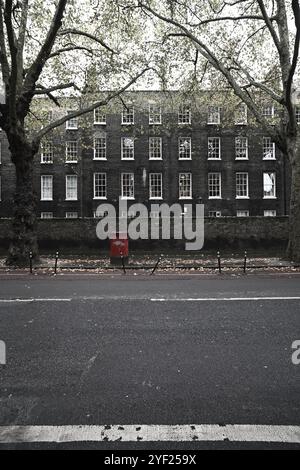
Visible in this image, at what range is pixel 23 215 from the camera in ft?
56.7

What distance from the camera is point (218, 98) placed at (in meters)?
23.2

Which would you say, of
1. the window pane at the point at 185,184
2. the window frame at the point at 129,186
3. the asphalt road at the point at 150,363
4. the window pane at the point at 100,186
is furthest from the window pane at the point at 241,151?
the asphalt road at the point at 150,363

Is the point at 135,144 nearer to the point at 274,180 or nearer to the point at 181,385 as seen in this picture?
the point at 274,180

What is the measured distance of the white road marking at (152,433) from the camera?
9.96 ft

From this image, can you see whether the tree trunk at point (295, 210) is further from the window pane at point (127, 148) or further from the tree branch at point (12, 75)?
the window pane at point (127, 148)

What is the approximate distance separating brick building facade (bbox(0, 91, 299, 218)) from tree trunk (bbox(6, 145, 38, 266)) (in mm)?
18802

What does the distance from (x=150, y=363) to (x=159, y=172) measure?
3277 centimetres

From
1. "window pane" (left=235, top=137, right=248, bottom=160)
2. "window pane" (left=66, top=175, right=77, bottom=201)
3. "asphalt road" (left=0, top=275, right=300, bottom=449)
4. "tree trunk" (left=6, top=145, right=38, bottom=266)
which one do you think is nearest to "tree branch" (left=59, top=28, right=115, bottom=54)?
"tree trunk" (left=6, top=145, right=38, bottom=266)

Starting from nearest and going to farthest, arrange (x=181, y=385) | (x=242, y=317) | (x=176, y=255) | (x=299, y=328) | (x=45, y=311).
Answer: (x=181, y=385) → (x=299, y=328) → (x=242, y=317) → (x=45, y=311) → (x=176, y=255)

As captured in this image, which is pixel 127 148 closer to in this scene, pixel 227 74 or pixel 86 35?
pixel 86 35

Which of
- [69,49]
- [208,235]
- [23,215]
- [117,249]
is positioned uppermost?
[69,49]

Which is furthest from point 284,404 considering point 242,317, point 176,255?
point 176,255

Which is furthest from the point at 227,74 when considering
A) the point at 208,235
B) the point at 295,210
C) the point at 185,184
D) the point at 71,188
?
the point at 71,188
